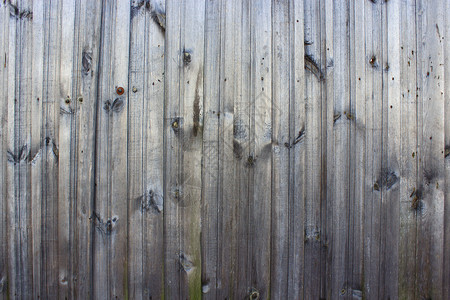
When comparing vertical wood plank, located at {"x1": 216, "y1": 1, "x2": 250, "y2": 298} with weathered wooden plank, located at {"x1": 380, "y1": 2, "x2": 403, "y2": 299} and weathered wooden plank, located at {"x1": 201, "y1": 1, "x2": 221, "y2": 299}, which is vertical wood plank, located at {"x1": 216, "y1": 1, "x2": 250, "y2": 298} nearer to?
weathered wooden plank, located at {"x1": 201, "y1": 1, "x2": 221, "y2": 299}

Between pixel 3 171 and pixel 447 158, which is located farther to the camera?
pixel 447 158

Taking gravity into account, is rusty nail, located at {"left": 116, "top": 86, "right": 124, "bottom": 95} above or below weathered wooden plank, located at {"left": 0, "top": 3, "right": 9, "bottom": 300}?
above

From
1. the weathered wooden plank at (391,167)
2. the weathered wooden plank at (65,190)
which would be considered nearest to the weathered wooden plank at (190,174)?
the weathered wooden plank at (65,190)

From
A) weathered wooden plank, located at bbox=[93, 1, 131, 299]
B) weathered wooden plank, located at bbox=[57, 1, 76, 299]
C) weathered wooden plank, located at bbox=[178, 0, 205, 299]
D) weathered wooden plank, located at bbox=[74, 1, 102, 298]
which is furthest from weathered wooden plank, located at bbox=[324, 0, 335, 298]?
weathered wooden plank, located at bbox=[57, 1, 76, 299]

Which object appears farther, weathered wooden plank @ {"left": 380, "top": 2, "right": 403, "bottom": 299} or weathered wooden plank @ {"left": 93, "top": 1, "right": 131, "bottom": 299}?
weathered wooden plank @ {"left": 380, "top": 2, "right": 403, "bottom": 299}

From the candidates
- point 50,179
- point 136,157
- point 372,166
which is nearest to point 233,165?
point 136,157

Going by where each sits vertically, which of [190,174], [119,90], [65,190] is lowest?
[65,190]

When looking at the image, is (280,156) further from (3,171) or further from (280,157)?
(3,171)
